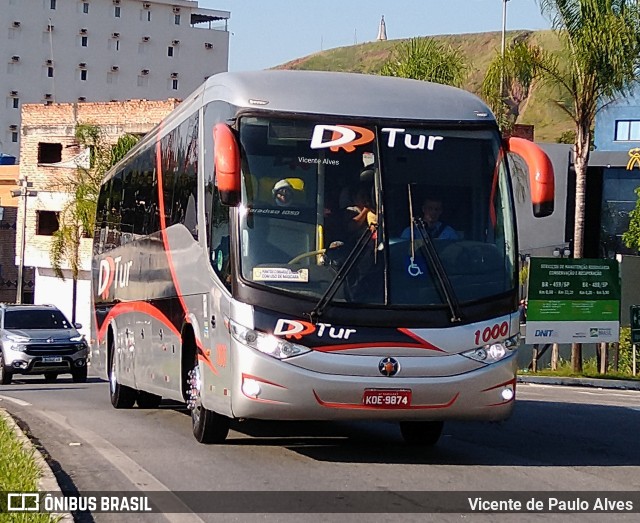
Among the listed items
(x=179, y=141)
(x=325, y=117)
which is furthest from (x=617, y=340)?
(x=325, y=117)

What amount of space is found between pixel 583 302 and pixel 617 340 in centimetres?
115

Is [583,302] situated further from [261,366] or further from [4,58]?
[4,58]

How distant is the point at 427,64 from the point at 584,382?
40.9 ft

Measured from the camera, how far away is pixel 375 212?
1081cm

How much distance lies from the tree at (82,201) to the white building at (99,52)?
55.9 meters

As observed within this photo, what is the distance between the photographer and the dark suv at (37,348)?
27.0 metres

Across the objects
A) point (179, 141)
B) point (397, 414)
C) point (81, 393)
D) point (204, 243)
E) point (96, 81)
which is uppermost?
point (96, 81)

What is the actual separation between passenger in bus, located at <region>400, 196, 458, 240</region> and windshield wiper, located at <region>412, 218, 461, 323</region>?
0.07 m

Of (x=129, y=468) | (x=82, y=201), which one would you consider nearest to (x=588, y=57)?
(x=129, y=468)

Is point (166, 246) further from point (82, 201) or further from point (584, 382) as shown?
point (82, 201)

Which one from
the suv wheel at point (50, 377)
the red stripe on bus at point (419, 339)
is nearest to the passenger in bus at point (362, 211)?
the red stripe on bus at point (419, 339)

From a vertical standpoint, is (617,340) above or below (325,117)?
below

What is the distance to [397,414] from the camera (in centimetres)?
1058

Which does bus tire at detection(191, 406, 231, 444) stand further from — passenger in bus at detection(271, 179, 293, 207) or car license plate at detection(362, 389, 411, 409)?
passenger in bus at detection(271, 179, 293, 207)
